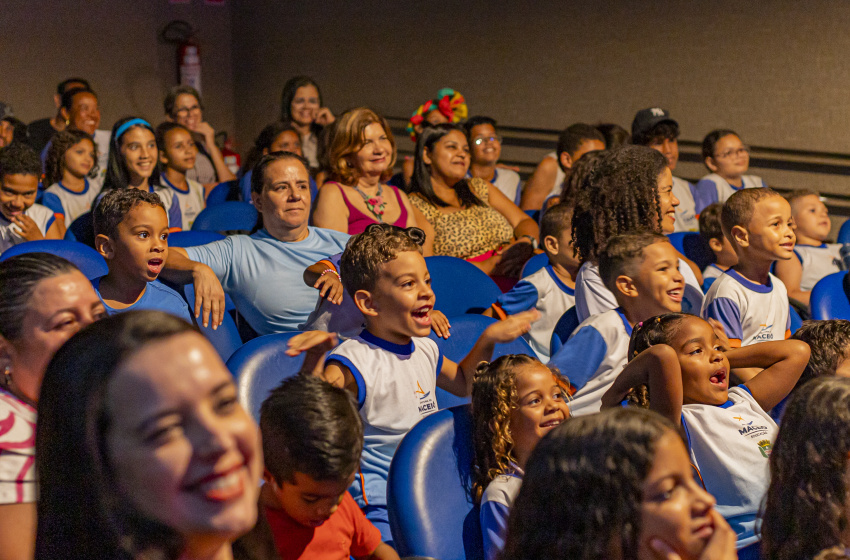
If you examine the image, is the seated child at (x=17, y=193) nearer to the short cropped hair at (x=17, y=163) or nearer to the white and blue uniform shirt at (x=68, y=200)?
the short cropped hair at (x=17, y=163)

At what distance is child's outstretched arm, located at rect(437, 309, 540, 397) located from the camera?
2.19 meters

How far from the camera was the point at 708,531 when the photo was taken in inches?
44.5

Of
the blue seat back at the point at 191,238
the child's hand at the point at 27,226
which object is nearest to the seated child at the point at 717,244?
the blue seat back at the point at 191,238

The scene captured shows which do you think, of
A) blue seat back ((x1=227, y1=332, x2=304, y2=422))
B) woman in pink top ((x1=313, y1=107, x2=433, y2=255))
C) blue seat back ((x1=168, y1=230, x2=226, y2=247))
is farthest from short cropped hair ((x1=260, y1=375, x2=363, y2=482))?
woman in pink top ((x1=313, y1=107, x2=433, y2=255))

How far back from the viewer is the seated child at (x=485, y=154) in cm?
530

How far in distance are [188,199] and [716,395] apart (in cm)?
345

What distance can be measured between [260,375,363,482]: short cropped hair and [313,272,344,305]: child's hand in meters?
0.91

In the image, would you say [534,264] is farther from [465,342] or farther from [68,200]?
[68,200]

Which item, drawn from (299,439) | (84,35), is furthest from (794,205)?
(84,35)

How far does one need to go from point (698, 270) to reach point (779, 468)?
2301 mm

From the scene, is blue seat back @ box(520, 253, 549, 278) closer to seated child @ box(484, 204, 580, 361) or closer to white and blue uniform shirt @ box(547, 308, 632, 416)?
seated child @ box(484, 204, 580, 361)

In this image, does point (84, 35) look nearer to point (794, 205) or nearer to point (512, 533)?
point (794, 205)

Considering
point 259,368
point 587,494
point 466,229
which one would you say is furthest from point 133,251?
point 587,494

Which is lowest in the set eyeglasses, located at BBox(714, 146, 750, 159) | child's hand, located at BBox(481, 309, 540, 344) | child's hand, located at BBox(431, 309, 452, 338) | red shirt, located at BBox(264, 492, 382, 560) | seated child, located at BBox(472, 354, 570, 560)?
red shirt, located at BBox(264, 492, 382, 560)
